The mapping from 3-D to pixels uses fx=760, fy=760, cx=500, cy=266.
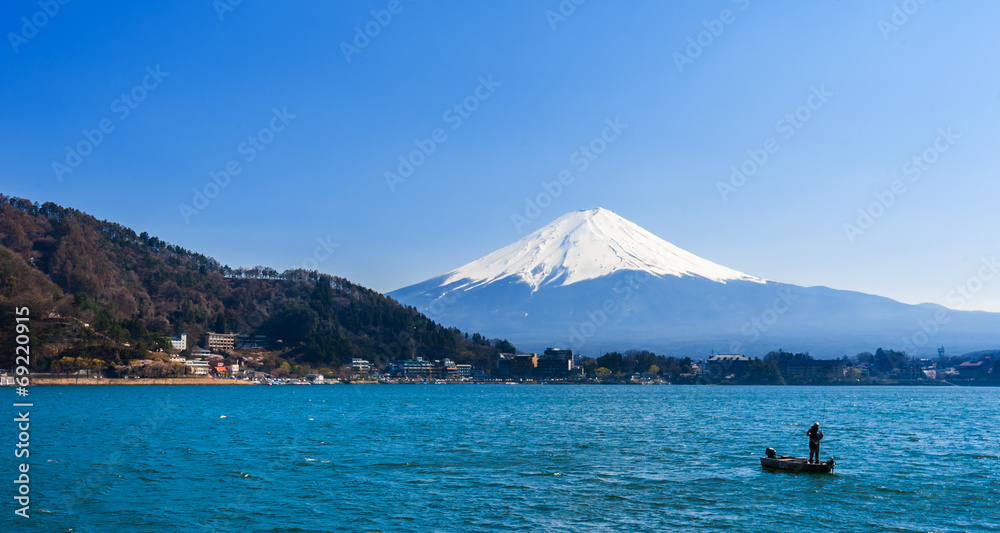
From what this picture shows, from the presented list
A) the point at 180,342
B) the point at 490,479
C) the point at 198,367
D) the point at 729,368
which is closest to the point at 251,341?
the point at 180,342

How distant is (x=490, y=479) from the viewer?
82.3ft

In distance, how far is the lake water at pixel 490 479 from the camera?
1927cm

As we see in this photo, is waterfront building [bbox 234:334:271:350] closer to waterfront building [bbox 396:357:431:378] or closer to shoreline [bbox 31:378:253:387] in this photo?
waterfront building [bbox 396:357:431:378]

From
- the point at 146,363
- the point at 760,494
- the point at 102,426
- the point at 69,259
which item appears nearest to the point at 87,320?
the point at 146,363

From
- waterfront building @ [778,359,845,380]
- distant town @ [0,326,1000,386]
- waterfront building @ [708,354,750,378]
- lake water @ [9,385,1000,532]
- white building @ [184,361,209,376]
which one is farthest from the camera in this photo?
waterfront building @ [708,354,750,378]

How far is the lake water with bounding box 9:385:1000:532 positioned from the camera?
19266 millimetres

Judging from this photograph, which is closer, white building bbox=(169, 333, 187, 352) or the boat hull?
the boat hull

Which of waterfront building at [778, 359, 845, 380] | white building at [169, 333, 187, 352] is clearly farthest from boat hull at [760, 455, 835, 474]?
waterfront building at [778, 359, 845, 380]

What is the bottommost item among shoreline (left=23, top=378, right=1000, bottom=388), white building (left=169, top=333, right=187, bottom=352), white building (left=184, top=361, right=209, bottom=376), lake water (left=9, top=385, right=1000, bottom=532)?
shoreline (left=23, top=378, right=1000, bottom=388)

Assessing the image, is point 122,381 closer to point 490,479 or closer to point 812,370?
point 490,479

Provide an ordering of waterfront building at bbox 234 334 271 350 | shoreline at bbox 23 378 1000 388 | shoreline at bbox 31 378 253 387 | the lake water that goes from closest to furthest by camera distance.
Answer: the lake water, shoreline at bbox 31 378 253 387, shoreline at bbox 23 378 1000 388, waterfront building at bbox 234 334 271 350

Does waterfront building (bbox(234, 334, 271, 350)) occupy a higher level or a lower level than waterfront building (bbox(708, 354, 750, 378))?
higher

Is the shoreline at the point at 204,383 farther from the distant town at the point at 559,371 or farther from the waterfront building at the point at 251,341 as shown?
the waterfront building at the point at 251,341

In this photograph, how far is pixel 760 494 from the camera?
2277 cm
